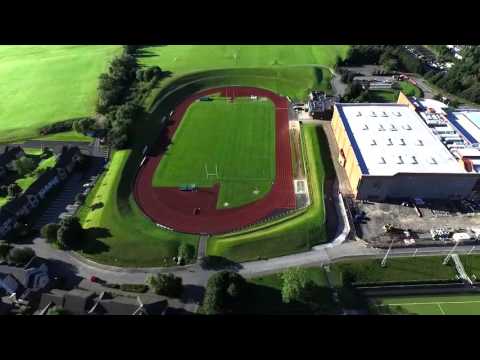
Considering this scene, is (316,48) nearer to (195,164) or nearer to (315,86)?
(315,86)

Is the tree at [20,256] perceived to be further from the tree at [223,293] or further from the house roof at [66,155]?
the tree at [223,293]

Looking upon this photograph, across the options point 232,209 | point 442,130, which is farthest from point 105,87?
point 442,130

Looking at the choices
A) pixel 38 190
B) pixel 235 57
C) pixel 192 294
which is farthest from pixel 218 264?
pixel 235 57

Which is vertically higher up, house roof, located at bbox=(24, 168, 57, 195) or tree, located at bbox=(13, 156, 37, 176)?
tree, located at bbox=(13, 156, 37, 176)

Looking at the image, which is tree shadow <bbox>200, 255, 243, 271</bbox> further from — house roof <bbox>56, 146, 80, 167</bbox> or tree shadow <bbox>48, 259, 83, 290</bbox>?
house roof <bbox>56, 146, 80, 167</bbox>

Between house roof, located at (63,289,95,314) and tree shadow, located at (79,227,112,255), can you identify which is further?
tree shadow, located at (79,227,112,255)

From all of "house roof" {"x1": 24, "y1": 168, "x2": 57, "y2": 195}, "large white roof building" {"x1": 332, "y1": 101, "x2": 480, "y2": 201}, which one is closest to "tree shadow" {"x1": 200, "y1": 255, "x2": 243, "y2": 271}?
"large white roof building" {"x1": 332, "y1": 101, "x2": 480, "y2": 201}

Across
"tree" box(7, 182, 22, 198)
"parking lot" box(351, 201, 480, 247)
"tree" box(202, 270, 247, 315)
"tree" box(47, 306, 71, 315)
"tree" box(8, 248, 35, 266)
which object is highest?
"tree" box(7, 182, 22, 198)
